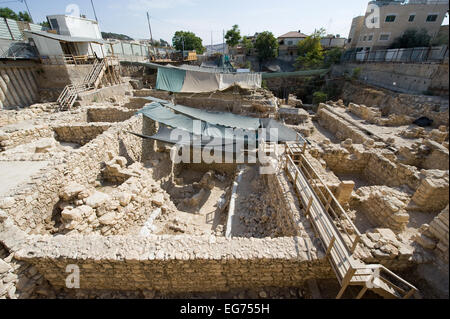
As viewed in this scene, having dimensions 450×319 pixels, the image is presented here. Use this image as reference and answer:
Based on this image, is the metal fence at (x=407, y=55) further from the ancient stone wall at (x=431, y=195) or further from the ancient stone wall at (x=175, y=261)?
the ancient stone wall at (x=175, y=261)

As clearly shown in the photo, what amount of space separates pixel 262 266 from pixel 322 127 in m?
14.2

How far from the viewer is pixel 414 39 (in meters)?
21.2

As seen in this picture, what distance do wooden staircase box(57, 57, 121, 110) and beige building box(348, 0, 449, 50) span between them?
31259mm

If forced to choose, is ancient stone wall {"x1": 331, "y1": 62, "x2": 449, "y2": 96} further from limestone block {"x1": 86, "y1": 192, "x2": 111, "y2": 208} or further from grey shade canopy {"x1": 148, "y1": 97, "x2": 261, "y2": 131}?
limestone block {"x1": 86, "y1": 192, "x2": 111, "y2": 208}

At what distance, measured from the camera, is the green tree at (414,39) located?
21.0 m

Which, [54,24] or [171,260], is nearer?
[171,260]

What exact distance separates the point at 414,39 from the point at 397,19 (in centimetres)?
331

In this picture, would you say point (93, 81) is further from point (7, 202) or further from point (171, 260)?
point (171, 260)

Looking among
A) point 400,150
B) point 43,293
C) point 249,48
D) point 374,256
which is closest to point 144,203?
point 43,293

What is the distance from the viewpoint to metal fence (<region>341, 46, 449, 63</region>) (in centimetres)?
1545

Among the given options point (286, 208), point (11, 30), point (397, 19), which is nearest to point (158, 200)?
point (286, 208)

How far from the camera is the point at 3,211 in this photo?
156 inches

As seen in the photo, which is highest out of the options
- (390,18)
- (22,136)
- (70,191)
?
(390,18)
